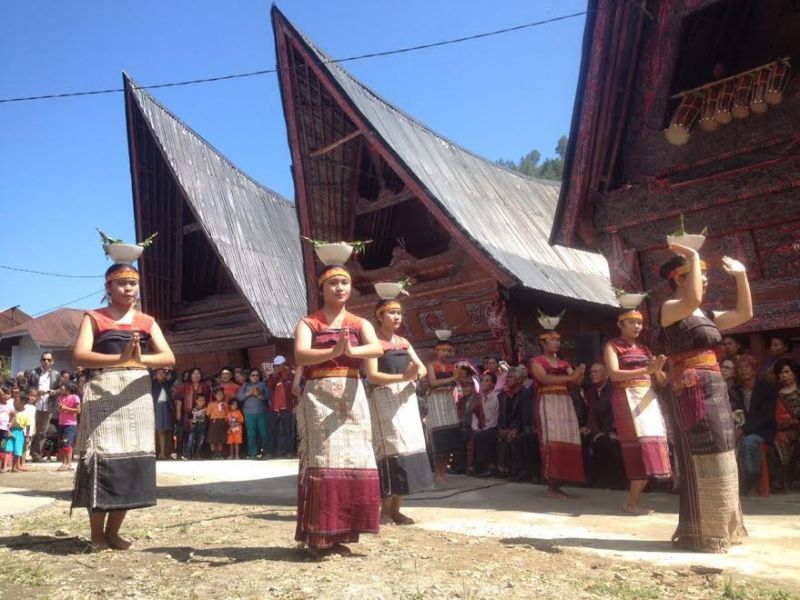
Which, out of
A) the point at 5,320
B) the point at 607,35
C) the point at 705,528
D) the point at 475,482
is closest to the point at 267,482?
the point at 475,482

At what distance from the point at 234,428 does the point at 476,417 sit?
224 inches

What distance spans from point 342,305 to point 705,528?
260 cm

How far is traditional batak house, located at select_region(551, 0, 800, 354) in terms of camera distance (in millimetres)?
6613

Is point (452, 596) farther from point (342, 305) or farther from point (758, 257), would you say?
point (758, 257)

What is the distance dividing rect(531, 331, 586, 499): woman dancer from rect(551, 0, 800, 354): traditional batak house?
5.03 ft

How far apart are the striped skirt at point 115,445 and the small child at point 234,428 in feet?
29.2

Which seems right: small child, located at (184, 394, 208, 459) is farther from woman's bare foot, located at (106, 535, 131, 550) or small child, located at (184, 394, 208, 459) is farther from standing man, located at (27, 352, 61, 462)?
woman's bare foot, located at (106, 535, 131, 550)

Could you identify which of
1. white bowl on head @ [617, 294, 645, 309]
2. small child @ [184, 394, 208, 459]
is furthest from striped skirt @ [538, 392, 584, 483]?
small child @ [184, 394, 208, 459]

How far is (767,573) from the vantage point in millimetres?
3369

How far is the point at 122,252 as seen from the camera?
441cm

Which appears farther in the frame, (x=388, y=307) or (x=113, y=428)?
(x=388, y=307)

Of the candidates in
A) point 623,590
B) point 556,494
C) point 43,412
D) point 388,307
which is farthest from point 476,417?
point 43,412

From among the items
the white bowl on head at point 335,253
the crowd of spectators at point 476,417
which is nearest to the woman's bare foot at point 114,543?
the crowd of spectators at point 476,417

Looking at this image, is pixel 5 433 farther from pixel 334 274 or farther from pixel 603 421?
pixel 603 421
